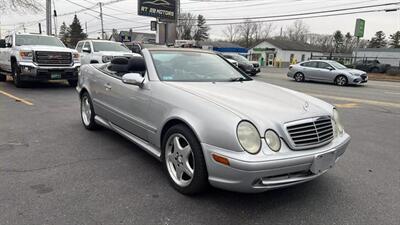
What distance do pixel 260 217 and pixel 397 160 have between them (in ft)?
9.58

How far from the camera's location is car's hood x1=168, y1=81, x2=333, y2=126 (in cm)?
321

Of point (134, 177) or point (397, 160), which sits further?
point (397, 160)

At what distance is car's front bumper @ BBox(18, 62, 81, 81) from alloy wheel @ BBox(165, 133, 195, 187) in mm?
9081

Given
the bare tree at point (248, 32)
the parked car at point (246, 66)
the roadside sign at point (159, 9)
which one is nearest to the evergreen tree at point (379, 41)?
the bare tree at point (248, 32)

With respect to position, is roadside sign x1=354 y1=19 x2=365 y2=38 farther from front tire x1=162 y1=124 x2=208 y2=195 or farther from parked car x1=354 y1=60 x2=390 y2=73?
front tire x1=162 y1=124 x2=208 y2=195

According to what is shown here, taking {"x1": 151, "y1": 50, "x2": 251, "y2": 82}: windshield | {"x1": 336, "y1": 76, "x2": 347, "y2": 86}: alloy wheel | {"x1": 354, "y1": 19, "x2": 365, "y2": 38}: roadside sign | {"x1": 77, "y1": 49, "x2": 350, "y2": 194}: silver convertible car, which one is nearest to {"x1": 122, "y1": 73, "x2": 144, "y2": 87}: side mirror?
{"x1": 77, "y1": 49, "x2": 350, "y2": 194}: silver convertible car

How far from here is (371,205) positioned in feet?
11.5

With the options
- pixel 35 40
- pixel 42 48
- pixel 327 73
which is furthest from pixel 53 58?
pixel 327 73

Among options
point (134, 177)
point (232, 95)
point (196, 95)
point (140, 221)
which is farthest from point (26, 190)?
point (232, 95)

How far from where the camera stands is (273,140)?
10.1 ft

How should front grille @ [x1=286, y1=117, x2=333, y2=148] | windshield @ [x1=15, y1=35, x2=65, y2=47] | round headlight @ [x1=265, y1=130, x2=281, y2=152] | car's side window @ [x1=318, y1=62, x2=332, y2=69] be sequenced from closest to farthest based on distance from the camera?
round headlight @ [x1=265, y1=130, x2=281, y2=152] → front grille @ [x1=286, y1=117, x2=333, y2=148] → windshield @ [x1=15, y1=35, x2=65, y2=47] → car's side window @ [x1=318, y1=62, x2=332, y2=69]

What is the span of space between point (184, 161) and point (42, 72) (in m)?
9.41

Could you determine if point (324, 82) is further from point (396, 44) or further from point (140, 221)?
point (396, 44)

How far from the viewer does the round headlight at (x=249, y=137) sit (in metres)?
2.98
